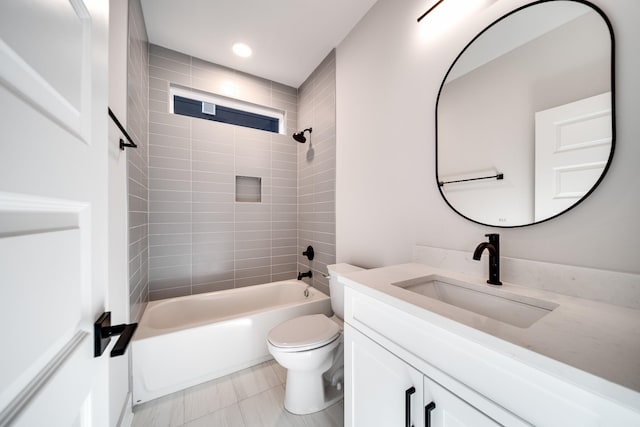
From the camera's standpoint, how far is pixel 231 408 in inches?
56.0

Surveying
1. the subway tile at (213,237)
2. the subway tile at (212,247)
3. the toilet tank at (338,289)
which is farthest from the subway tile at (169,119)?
the toilet tank at (338,289)

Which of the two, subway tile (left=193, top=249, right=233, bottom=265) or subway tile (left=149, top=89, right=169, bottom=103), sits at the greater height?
subway tile (left=149, top=89, right=169, bottom=103)

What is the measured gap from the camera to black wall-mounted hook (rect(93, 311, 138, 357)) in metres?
0.50

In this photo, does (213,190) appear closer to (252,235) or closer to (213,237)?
(213,237)

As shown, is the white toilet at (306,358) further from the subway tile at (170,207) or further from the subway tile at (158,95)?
the subway tile at (158,95)

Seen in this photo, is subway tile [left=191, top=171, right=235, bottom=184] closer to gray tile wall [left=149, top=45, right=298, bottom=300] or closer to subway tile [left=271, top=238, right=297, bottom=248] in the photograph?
gray tile wall [left=149, top=45, right=298, bottom=300]

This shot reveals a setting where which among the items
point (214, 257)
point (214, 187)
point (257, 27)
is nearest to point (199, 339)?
point (214, 257)

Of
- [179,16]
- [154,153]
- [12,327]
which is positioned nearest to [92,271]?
[12,327]

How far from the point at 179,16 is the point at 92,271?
2.18 meters

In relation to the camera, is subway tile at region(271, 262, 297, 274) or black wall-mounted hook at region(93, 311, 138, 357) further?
subway tile at region(271, 262, 297, 274)

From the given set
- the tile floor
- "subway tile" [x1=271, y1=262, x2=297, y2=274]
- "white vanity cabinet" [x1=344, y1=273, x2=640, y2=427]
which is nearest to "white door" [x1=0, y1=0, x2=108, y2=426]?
"white vanity cabinet" [x1=344, y1=273, x2=640, y2=427]

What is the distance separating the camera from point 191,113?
234 centimetres

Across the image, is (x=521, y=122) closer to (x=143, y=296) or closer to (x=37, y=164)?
(x=37, y=164)

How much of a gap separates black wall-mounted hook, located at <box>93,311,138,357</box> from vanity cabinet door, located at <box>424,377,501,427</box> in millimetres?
821
